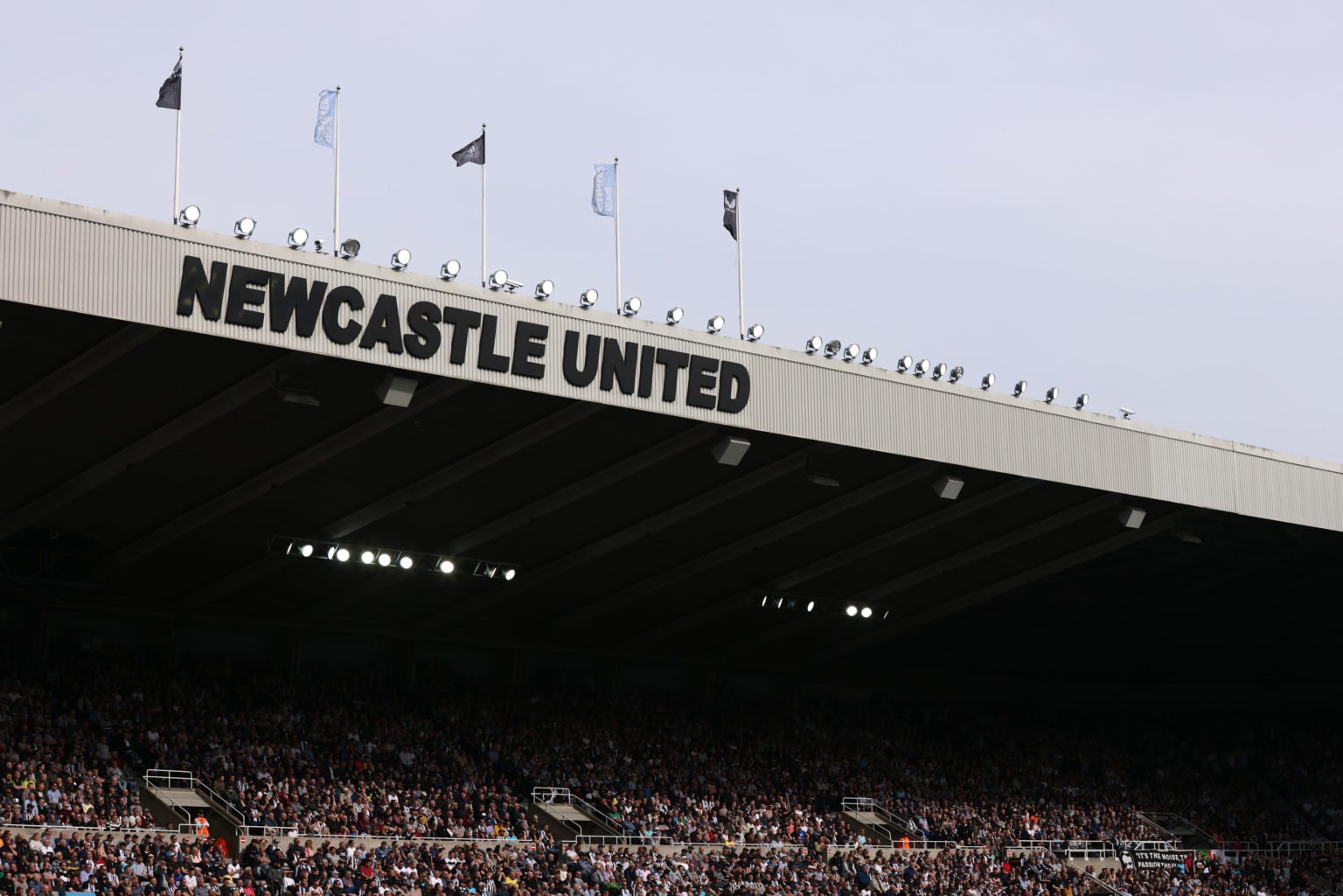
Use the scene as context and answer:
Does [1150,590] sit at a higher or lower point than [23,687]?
higher

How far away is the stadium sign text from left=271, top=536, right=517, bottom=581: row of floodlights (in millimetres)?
9610

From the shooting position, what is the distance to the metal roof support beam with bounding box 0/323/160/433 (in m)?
29.9

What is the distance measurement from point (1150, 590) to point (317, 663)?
21703 millimetres

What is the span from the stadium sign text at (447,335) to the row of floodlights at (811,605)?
1351cm

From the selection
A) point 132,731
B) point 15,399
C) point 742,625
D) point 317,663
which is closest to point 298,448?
point 15,399

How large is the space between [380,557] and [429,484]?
12.5 ft

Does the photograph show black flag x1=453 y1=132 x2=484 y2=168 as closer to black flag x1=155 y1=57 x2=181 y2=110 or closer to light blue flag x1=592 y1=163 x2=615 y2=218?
light blue flag x1=592 y1=163 x2=615 y2=218

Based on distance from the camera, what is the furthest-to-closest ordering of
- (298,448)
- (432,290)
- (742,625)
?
(742,625) → (298,448) → (432,290)

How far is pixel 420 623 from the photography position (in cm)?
4831

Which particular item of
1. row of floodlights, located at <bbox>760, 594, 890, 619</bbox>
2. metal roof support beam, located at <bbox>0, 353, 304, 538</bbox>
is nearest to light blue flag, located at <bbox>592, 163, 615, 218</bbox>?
metal roof support beam, located at <bbox>0, 353, 304, 538</bbox>

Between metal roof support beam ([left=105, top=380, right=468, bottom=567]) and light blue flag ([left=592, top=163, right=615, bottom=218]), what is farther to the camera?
light blue flag ([left=592, top=163, right=615, bottom=218])

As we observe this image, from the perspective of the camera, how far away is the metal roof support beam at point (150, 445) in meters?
32.1

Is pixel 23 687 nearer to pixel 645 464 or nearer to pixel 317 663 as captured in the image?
pixel 317 663

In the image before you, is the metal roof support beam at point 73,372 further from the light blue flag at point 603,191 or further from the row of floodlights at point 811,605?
the row of floodlights at point 811,605
